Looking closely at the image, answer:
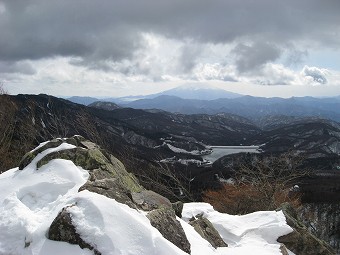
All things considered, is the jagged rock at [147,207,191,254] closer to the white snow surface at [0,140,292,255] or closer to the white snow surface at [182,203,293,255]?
the white snow surface at [0,140,292,255]

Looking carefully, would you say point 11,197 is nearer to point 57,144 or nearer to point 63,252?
point 63,252

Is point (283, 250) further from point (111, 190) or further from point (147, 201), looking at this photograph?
point (111, 190)

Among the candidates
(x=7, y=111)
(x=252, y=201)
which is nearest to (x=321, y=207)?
(x=252, y=201)

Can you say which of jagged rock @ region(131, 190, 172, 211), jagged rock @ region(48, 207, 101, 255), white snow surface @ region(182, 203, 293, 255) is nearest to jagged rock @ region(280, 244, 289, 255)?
white snow surface @ region(182, 203, 293, 255)

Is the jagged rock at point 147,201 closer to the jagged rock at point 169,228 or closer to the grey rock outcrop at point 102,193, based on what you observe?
the grey rock outcrop at point 102,193

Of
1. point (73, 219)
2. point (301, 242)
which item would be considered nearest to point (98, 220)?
point (73, 219)
